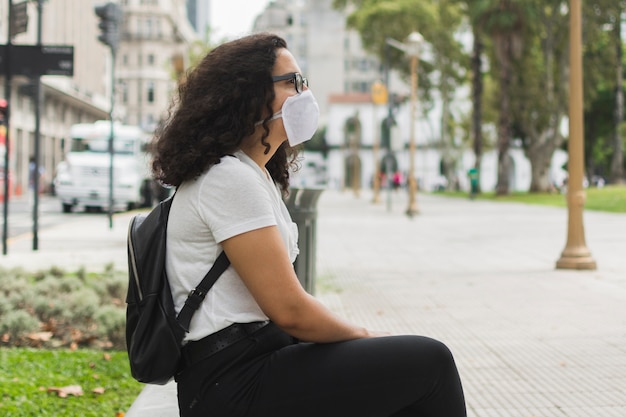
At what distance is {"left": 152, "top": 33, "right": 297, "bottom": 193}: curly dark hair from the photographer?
8.16ft

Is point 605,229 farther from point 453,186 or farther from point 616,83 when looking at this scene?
point 453,186

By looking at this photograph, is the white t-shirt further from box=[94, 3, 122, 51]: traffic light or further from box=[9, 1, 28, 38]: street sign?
box=[94, 3, 122, 51]: traffic light

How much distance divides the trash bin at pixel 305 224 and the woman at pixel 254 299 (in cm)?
340

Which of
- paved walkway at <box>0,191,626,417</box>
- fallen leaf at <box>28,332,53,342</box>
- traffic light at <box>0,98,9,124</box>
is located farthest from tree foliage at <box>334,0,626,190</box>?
fallen leaf at <box>28,332,53,342</box>

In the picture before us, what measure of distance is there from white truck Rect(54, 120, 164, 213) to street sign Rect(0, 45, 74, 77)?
13.5 meters

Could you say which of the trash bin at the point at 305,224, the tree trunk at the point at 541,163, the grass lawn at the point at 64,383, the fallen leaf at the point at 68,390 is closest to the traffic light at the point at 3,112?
the trash bin at the point at 305,224

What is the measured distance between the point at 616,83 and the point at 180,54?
35380 mm

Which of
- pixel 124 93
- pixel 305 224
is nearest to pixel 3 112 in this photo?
pixel 305 224

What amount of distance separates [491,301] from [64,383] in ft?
13.8

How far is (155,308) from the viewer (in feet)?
8.03

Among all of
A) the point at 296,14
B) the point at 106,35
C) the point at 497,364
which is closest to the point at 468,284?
the point at 497,364

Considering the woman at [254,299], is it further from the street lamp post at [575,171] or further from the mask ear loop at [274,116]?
the street lamp post at [575,171]

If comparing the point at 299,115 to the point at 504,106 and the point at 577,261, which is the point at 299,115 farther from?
the point at 504,106

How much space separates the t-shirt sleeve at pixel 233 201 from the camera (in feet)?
7.71
